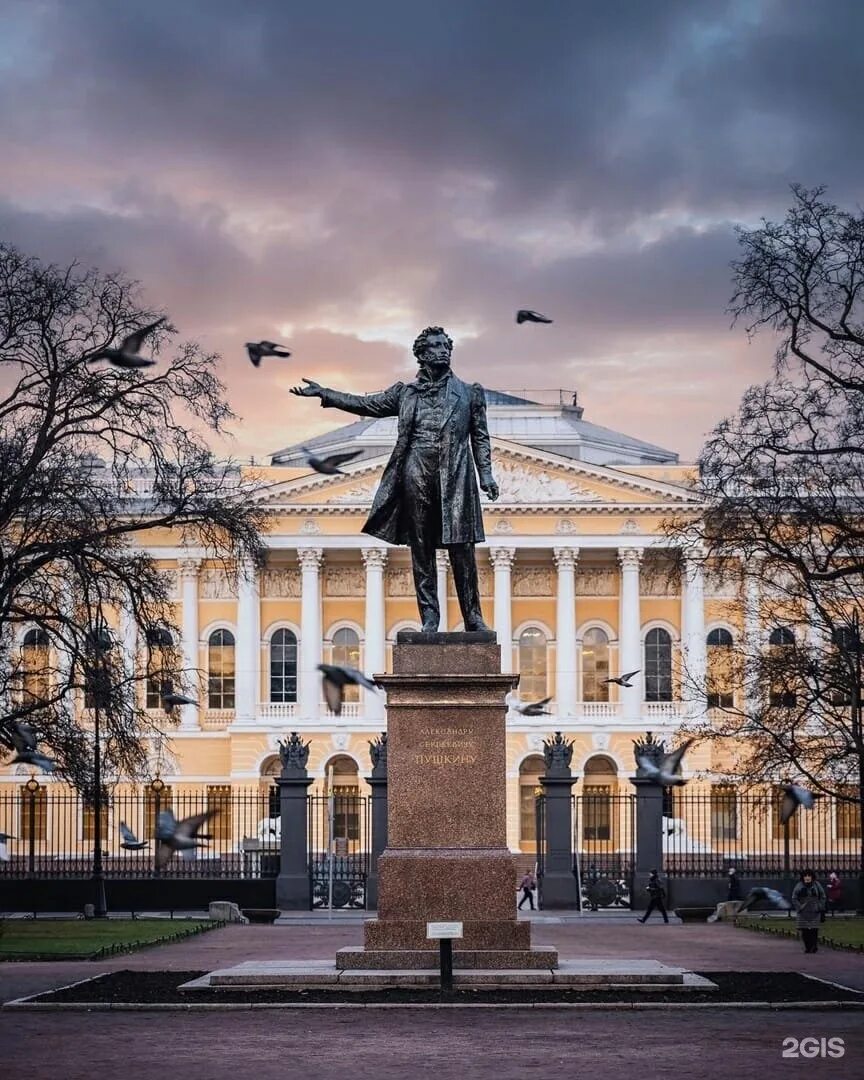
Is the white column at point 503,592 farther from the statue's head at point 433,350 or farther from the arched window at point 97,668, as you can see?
the statue's head at point 433,350

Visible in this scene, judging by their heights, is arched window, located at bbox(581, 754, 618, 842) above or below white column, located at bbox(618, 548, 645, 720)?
below

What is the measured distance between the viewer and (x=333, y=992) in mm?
20078

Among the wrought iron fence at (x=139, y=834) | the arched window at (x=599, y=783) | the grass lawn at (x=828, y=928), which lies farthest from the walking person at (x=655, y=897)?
the arched window at (x=599, y=783)

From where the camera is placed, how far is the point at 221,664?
8731 centimetres

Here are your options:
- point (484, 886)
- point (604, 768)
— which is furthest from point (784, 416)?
point (604, 768)

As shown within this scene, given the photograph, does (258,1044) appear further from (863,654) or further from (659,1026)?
(863,654)

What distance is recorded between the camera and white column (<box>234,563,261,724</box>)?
8531 cm

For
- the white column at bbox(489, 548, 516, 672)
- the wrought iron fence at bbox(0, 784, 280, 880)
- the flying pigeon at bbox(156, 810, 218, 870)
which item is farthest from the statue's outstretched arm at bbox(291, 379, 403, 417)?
the white column at bbox(489, 548, 516, 672)

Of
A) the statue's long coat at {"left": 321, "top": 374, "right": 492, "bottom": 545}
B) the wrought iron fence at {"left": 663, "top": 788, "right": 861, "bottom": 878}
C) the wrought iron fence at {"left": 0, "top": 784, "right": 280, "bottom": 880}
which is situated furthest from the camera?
the wrought iron fence at {"left": 663, "top": 788, "right": 861, "bottom": 878}

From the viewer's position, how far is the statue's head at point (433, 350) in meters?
21.8

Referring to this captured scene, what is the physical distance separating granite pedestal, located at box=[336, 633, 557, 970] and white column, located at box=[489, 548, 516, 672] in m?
64.0

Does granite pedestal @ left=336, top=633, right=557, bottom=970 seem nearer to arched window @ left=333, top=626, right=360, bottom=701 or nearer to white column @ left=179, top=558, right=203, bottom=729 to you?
white column @ left=179, top=558, right=203, bottom=729

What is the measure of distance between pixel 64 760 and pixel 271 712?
164 feet

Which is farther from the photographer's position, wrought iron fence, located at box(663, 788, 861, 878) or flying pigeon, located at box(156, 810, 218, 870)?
wrought iron fence, located at box(663, 788, 861, 878)
